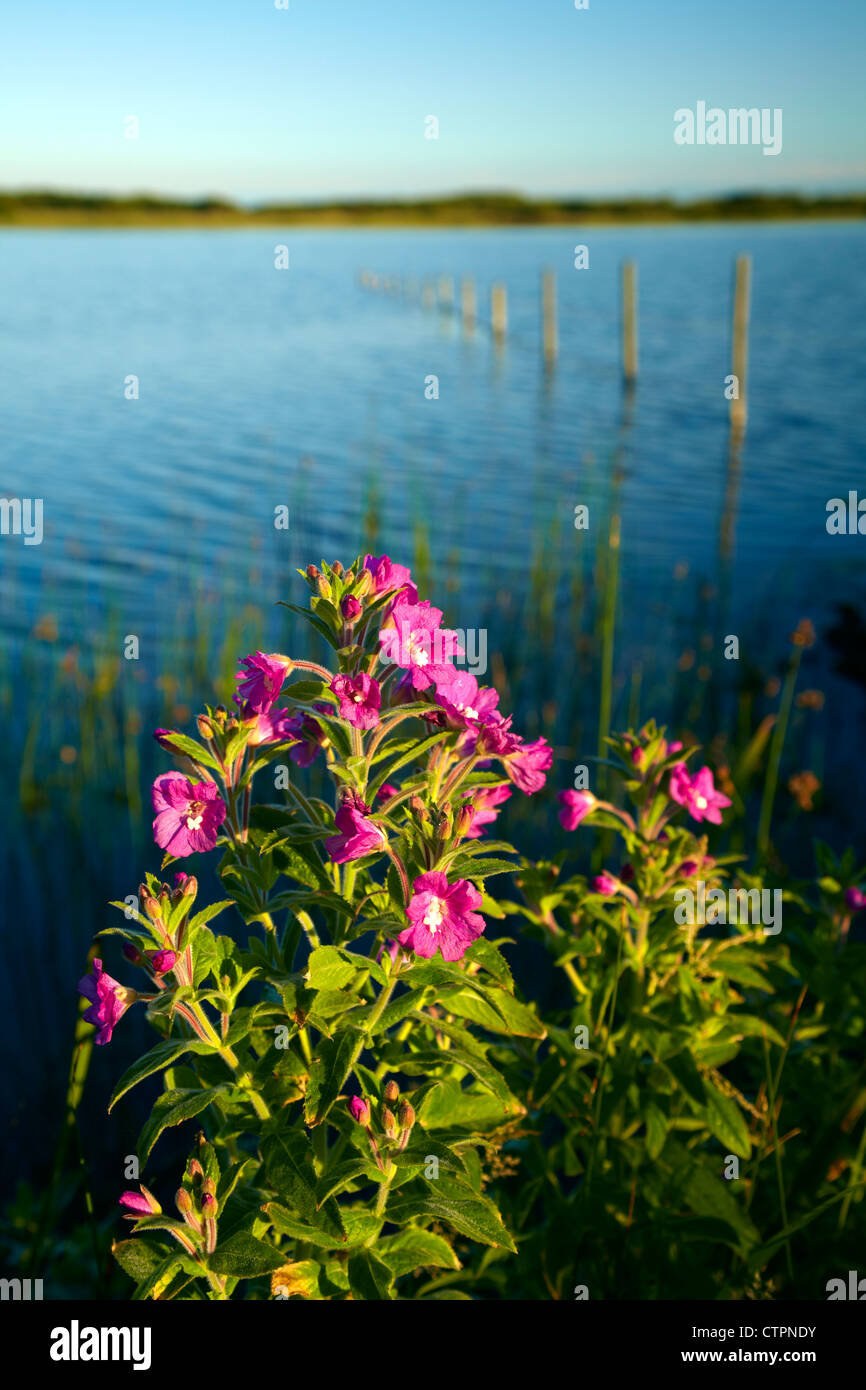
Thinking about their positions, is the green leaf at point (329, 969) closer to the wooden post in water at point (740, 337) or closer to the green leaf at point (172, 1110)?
the green leaf at point (172, 1110)

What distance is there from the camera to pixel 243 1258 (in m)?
1.43

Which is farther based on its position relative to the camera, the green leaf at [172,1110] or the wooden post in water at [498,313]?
the wooden post in water at [498,313]

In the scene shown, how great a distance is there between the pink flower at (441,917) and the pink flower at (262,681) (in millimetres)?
346

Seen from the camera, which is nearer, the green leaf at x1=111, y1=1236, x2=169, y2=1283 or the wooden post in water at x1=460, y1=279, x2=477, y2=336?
the green leaf at x1=111, y1=1236, x2=169, y2=1283

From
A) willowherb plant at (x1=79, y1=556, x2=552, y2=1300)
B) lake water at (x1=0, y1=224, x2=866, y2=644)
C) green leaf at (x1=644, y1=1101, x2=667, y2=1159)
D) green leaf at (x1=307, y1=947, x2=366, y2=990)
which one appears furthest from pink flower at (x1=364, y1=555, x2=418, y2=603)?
lake water at (x1=0, y1=224, x2=866, y2=644)

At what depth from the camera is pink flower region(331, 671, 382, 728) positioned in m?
1.43

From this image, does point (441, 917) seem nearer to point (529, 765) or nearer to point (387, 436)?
point (529, 765)

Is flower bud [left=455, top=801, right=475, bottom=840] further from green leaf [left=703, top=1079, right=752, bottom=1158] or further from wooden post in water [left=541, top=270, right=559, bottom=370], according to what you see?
wooden post in water [left=541, top=270, right=559, bottom=370]

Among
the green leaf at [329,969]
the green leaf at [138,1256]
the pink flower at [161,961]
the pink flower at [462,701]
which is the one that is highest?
the pink flower at [462,701]

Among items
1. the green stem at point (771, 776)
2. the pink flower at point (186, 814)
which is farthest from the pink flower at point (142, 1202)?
the green stem at point (771, 776)

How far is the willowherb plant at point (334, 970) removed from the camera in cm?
142

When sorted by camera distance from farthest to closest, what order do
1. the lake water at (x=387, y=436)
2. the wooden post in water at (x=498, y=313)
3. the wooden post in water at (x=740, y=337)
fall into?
1. the wooden post in water at (x=498, y=313)
2. the wooden post in water at (x=740, y=337)
3. the lake water at (x=387, y=436)

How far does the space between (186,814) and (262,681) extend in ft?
0.71

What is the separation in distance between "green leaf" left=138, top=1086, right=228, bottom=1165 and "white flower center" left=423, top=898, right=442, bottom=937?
1.23ft
